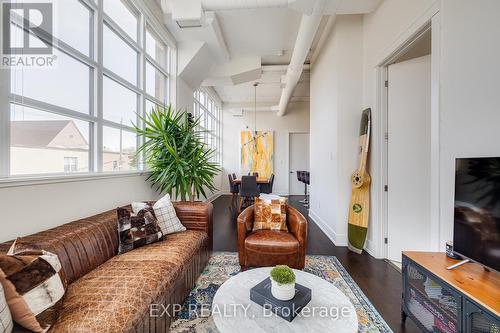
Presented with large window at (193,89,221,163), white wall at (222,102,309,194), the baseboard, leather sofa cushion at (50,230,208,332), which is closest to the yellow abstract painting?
white wall at (222,102,309,194)

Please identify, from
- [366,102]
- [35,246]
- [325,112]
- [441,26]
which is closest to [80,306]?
[35,246]

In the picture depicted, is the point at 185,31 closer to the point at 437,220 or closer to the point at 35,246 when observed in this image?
the point at 35,246

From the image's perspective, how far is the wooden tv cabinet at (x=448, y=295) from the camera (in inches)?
43.3

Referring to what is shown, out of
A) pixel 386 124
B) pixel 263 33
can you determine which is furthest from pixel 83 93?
pixel 386 124

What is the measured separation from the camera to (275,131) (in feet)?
26.8

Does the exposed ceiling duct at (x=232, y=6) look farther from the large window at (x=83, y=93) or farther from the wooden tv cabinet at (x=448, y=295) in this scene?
the wooden tv cabinet at (x=448, y=295)

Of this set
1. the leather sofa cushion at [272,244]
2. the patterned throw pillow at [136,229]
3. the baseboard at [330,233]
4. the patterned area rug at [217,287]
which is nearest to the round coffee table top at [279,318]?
the patterned area rug at [217,287]

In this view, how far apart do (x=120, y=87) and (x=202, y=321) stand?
268 cm

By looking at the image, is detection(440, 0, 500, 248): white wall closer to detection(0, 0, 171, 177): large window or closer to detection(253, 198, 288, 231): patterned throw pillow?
detection(253, 198, 288, 231): patterned throw pillow

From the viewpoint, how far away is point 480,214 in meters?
1.29

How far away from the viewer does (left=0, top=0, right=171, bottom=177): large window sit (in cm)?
157

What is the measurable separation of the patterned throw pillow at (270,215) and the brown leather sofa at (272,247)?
0.20 meters

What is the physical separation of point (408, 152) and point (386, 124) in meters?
0.43

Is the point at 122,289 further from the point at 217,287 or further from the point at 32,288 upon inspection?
the point at 217,287
